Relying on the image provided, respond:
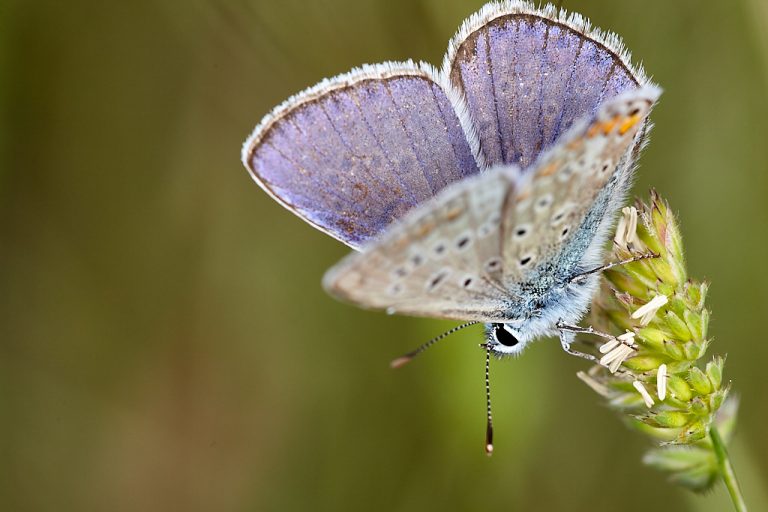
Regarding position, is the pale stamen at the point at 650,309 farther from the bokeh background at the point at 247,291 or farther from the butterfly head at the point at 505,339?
the bokeh background at the point at 247,291

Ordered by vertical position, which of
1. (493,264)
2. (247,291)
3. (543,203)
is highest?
(247,291)

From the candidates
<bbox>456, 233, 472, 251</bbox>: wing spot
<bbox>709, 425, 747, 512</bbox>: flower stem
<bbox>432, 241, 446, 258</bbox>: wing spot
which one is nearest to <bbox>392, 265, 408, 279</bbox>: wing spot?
<bbox>432, 241, 446, 258</bbox>: wing spot

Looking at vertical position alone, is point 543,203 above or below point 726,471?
above

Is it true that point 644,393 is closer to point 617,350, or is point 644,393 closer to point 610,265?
point 617,350

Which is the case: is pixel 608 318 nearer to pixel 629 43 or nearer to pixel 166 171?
pixel 629 43

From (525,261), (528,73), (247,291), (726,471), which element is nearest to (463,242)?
(525,261)

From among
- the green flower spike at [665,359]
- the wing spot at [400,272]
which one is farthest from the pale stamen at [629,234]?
the wing spot at [400,272]
